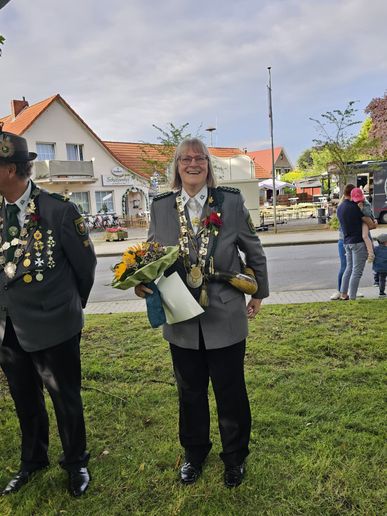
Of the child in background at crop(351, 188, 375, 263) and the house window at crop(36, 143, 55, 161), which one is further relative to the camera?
the house window at crop(36, 143, 55, 161)

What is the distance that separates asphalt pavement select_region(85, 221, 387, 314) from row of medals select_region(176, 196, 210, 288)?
506 centimetres

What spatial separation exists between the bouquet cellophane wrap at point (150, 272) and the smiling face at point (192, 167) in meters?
0.47

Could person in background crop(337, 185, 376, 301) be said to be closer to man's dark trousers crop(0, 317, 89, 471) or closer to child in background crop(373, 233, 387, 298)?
child in background crop(373, 233, 387, 298)

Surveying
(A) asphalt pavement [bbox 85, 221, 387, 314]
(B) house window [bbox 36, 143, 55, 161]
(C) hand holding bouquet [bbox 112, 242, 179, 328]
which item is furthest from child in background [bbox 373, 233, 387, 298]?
(B) house window [bbox 36, 143, 55, 161]

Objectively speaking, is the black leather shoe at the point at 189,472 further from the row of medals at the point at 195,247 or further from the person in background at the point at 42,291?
the row of medals at the point at 195,247

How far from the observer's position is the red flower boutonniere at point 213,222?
2.55 meters

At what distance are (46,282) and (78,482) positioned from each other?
4.23 ft

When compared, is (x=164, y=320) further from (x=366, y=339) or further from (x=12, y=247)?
(x=366, y=339)

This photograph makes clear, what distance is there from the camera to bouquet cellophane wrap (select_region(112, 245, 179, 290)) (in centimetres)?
237

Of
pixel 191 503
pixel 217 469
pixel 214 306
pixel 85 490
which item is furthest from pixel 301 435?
pixel 85 490

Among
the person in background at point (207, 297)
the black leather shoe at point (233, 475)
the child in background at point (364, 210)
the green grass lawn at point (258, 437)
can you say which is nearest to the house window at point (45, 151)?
the child in background at point (364, 210)

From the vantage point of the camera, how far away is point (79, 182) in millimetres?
30234

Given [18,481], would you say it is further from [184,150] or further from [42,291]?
[184,150]

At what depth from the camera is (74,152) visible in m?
31.2
